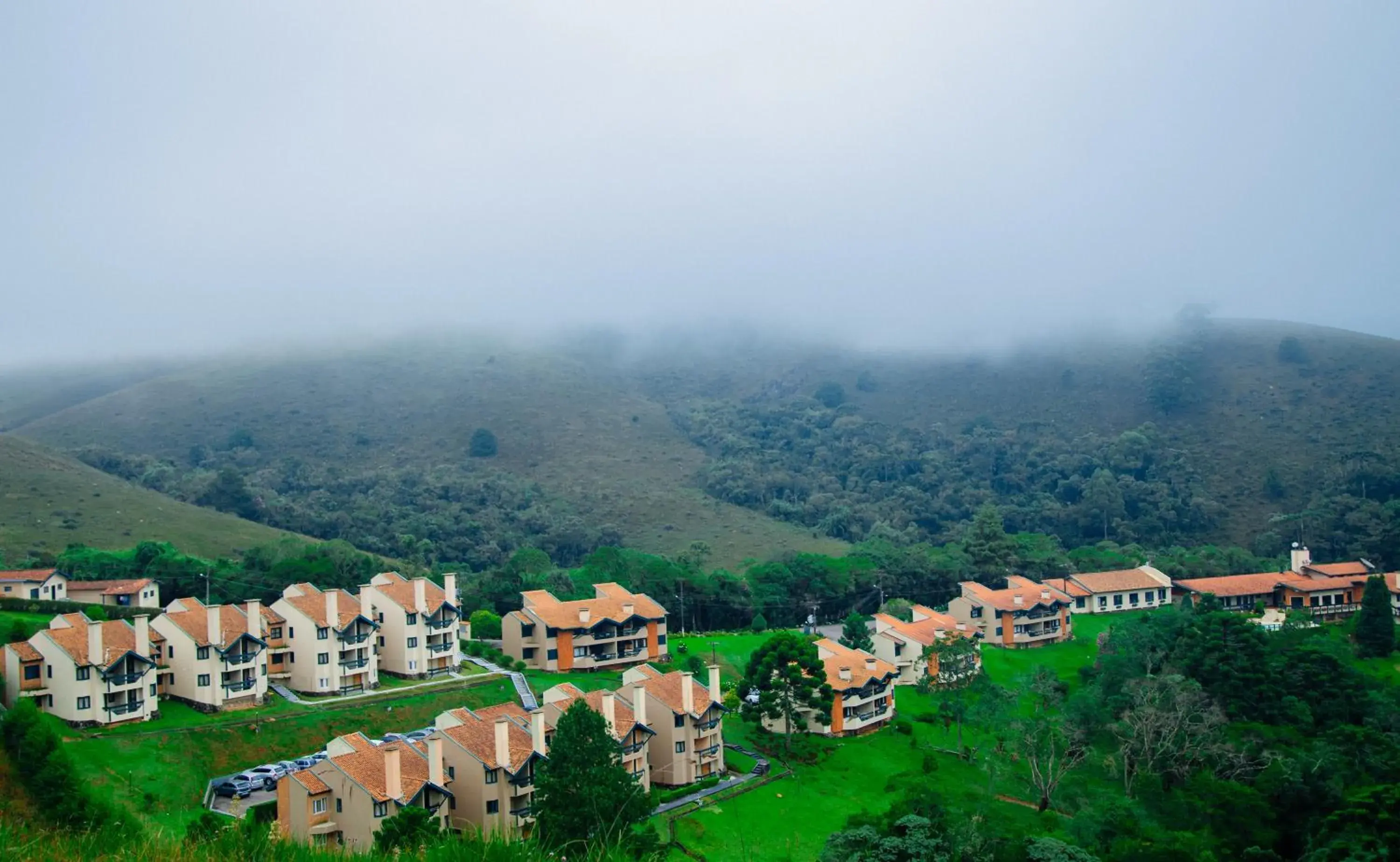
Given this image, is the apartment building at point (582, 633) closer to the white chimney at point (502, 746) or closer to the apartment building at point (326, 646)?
the apartment building at point (326, 646)

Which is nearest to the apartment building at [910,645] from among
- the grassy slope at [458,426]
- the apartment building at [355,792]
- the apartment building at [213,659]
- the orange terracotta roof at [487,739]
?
the orange terracotta roof at [487,739]

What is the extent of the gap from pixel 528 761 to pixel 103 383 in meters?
167

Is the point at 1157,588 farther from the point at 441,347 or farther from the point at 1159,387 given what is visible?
the point at 441,347

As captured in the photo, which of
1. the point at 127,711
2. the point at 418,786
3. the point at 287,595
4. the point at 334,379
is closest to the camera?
the point at 418,786

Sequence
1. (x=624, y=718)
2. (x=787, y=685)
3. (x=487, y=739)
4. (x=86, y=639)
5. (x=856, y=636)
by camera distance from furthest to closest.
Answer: (x=856, y=636)
(x=787, y=685)
(x=624, y=718)
(x=86, y=639)
(x=487, y=739)

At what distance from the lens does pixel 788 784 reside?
1489 inches

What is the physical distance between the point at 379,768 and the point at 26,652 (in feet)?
48.4

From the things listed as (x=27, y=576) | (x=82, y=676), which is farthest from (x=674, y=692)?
(x=27, y=576)

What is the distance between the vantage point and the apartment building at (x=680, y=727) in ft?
125

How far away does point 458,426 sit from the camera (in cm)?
13100

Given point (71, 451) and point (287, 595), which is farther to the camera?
point (71, 451)

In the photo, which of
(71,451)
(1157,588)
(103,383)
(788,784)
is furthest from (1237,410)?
(103,383)

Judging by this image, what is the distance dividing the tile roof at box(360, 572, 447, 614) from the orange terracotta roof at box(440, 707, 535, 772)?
38.9 ft

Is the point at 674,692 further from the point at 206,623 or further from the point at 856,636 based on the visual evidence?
the point at 206,623
